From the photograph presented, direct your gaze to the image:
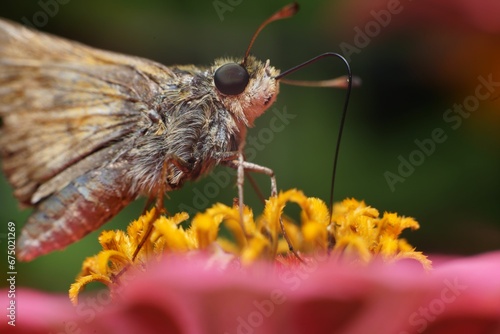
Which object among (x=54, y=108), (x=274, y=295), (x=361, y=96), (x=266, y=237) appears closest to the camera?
(x=274, y=295)

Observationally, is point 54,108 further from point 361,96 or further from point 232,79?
point 361,96

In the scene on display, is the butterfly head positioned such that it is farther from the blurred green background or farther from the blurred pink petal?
the blurred green background

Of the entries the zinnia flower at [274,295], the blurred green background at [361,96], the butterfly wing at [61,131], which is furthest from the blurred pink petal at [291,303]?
the blurred green background at [361,96]

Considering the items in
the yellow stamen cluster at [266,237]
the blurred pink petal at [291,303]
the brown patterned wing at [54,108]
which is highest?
the brown patterned wing at [54,108]

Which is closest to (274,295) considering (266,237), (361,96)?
(266,237)

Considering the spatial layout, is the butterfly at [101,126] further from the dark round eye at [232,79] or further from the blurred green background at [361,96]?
the blurred green background at [361,96]
